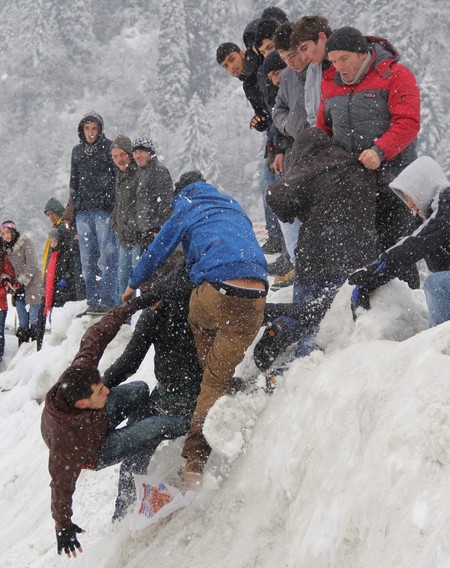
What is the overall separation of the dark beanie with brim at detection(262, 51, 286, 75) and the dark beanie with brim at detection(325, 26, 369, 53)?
1.53 meters

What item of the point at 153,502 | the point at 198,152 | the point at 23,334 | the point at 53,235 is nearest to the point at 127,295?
the point at 153,502

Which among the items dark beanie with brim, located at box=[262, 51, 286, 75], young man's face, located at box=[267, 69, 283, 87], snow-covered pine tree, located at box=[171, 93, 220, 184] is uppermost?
dark beanie with brim, located at box=[262, 51, 286, 75]

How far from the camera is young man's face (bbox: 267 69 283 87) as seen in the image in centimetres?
557

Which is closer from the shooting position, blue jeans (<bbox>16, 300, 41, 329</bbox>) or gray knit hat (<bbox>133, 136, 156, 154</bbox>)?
gray knit hat (<bbox>133, 136, 156, 154</bbox>)

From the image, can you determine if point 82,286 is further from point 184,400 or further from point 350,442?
point 350,442

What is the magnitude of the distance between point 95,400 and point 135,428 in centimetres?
42

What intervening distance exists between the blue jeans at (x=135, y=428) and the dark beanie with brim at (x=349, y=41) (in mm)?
2549

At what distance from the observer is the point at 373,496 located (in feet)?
6.78

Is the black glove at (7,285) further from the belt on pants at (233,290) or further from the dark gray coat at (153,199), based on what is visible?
the belt on pants at (233,290)

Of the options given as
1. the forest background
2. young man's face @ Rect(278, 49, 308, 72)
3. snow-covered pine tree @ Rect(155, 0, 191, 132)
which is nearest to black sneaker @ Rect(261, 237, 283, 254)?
young man's face @ Rect(278, 49, 308, 72)

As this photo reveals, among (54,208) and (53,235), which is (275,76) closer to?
(53,235)

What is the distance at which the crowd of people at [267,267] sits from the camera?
3.34m

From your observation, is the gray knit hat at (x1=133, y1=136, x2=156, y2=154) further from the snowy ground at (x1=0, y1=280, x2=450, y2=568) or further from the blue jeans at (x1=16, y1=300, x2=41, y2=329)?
the blue jeans at (x1=16, y1=300, x2=41, y2=329)

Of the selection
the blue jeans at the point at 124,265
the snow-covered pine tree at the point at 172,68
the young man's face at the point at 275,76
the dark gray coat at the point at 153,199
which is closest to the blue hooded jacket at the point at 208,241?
the young man's face at the point at 275,76
